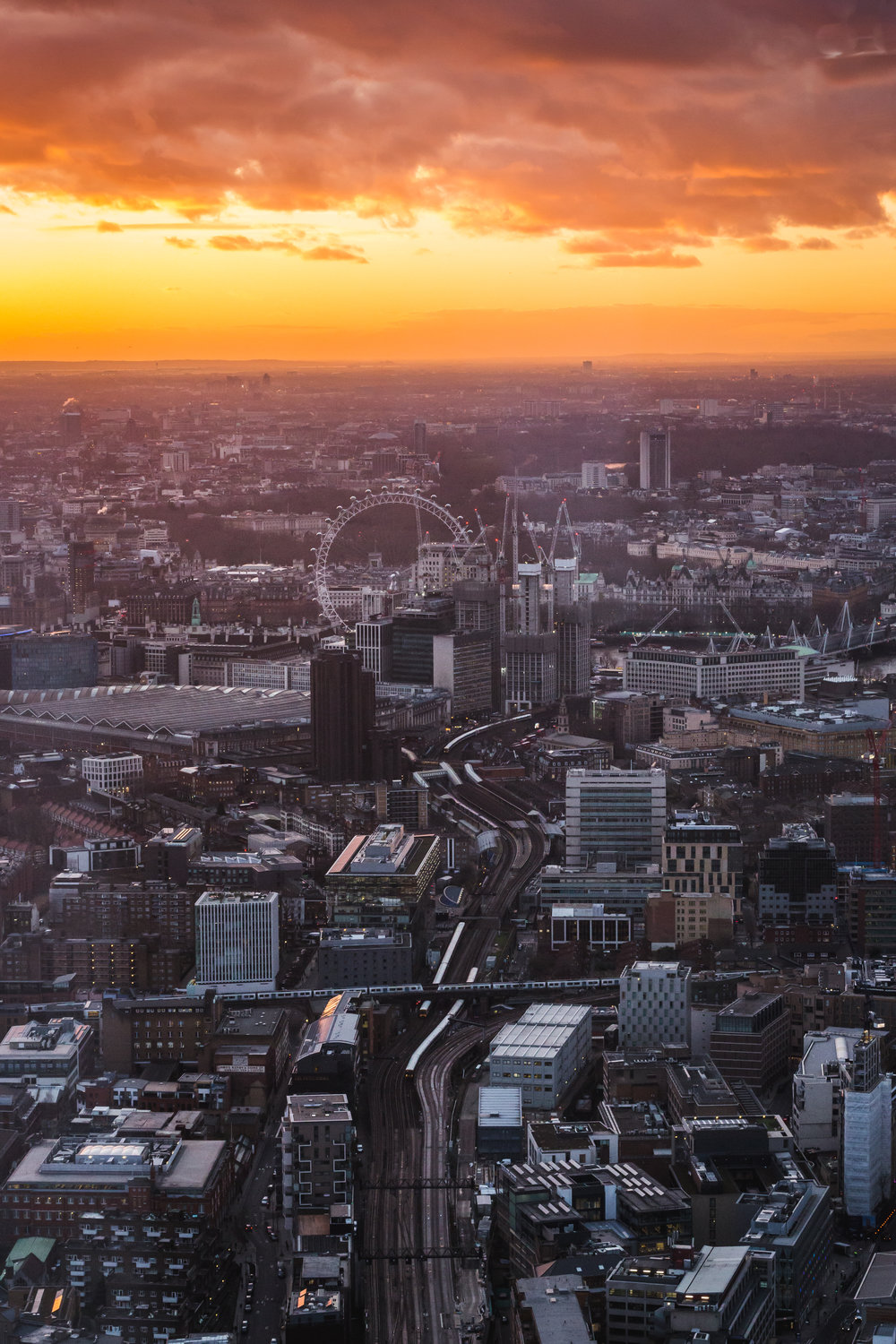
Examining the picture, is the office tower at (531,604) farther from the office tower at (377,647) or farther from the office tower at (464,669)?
the office tower at (377,647)

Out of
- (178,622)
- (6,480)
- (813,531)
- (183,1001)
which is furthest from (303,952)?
(813,531)

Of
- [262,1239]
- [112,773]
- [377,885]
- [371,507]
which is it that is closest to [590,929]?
[377,885]

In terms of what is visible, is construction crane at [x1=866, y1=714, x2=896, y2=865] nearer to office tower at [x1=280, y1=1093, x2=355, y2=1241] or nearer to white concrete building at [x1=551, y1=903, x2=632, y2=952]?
white concrete building at [x1=551, y1=903, x2=632, y2=952]

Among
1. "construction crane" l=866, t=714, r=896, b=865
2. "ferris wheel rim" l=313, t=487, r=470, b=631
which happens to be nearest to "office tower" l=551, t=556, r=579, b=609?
"ferris wheel rim" l=313, t=487, r=470, b=631

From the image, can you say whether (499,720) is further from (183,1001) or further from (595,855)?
(183,1001)

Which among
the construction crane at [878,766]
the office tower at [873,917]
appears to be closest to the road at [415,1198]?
the office tower at [873,917]

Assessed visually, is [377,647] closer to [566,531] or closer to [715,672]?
[715,672]
